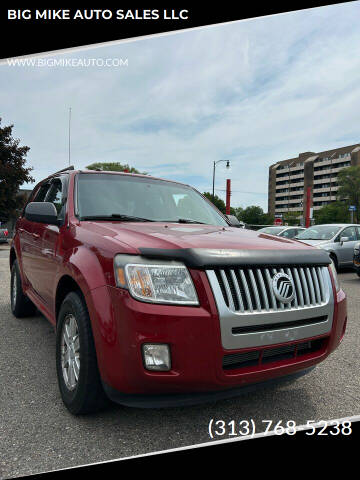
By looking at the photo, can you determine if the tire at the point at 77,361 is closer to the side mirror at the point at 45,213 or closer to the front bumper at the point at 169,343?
the front bumper at the point at 169,343

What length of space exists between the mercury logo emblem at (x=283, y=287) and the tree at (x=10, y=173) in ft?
89.6

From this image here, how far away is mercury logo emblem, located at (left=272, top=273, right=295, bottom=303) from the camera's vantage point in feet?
7.53

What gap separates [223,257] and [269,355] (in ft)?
2.17

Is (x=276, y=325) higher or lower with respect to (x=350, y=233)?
lower

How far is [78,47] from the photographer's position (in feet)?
20.3

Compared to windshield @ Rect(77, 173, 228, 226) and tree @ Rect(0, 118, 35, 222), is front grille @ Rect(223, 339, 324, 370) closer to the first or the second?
windshield @ Rect(77, 173, 228, 226)

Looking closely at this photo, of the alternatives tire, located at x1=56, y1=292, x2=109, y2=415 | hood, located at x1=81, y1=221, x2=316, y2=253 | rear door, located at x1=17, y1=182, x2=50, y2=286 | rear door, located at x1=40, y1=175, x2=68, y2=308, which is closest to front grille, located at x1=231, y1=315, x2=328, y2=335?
hood, located at x1=81, y1=221, x2=316, y2=253

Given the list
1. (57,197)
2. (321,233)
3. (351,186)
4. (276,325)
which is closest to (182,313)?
(276,325)

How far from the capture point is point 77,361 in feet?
8.45

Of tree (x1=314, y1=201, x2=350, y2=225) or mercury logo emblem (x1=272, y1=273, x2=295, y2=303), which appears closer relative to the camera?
mercury logo emblem (x1=272, y1=273, x2=295, y2=303)

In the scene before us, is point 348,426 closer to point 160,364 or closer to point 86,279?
point 160,364

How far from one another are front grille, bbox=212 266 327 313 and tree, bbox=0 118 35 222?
27277 millimetres

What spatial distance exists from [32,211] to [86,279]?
4.00ft

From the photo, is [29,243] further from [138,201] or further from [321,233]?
[321,233]
